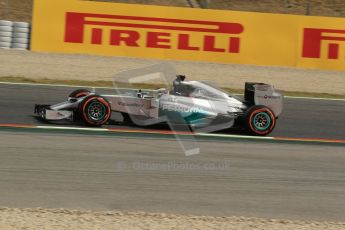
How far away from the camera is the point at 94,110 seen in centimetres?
1245

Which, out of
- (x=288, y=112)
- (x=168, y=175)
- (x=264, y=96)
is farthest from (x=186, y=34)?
(x=168, y=175)

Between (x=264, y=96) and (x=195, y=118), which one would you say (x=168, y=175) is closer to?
(x=195, y=118)

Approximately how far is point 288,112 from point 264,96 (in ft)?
9.66

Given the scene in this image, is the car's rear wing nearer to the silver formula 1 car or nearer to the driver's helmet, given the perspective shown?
the silver formula 1 car

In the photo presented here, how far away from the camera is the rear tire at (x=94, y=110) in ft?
40.6

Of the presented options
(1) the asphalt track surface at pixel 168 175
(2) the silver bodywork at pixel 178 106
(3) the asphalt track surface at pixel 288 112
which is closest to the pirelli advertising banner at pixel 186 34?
(3) the asphalt track surface at pixel 288 112

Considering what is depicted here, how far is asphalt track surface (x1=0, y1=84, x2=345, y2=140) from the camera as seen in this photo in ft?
44.4

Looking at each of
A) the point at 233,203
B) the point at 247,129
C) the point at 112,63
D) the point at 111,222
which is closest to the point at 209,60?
the point at 112,63

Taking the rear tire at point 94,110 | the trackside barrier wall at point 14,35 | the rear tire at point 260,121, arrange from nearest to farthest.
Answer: the rear tire at point 94,110 < the rear tire at point 260,121 < the trackside barrier wall at point 14,35

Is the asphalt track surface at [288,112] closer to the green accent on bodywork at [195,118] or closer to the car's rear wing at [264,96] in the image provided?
the car's rear wing at [264,96]

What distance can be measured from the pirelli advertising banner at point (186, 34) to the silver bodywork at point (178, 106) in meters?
8.29

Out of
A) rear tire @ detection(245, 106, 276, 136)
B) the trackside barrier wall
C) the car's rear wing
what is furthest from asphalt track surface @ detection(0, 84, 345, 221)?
the trackside barrier wall

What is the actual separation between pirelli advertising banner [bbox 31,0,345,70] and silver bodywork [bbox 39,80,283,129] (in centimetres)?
829

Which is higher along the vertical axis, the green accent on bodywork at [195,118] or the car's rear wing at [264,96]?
the car's rear wing at [264,96]
